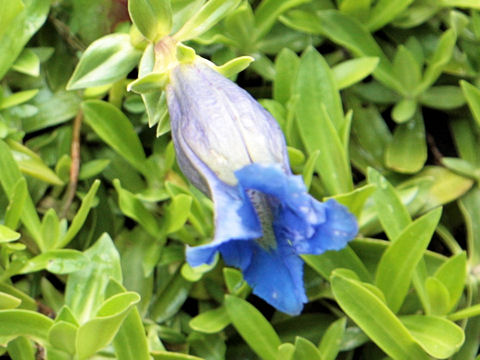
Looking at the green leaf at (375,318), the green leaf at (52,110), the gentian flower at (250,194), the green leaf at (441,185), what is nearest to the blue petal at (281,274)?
the gentian flower at (250,194)

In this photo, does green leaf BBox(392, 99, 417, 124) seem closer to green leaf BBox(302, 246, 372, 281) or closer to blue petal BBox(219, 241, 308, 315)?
green leaf BBox(302, 246, 372, 281)

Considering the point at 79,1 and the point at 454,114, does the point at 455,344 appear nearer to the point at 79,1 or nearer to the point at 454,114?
the point at 454,114

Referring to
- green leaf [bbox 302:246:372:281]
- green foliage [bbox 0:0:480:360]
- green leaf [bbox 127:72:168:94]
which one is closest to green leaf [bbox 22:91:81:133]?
green foliage [bbox 0:0:480:360]

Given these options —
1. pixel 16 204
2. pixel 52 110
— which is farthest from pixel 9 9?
pixel 16 204

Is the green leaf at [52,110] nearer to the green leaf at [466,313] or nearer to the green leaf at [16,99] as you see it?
the green leaf at [16,99]

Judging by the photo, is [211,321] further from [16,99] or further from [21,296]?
[16,99]

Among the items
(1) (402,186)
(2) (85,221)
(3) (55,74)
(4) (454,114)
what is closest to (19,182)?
(2) (85,221)

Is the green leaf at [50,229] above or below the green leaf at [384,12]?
below
